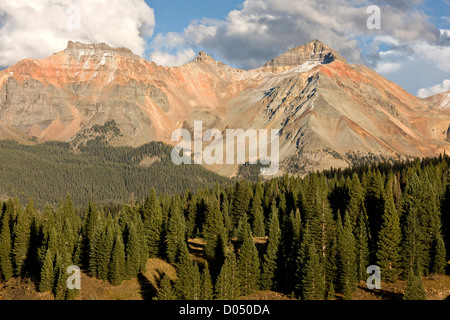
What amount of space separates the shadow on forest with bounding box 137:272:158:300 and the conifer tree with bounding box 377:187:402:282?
3365 centimetres

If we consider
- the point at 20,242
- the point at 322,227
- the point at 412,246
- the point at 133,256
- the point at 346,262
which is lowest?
the point at 346,262

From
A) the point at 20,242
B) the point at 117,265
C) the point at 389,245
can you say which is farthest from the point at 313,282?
the point at 20,242

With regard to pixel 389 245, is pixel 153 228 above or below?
above

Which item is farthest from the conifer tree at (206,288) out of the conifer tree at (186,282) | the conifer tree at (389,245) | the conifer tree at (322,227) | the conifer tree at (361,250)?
the conifer tree at (389,245)

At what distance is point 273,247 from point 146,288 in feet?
70.3

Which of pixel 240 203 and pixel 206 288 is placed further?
pixel 240 203

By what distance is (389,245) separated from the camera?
7569cm

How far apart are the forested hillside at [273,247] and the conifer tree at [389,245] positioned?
0.45 feet

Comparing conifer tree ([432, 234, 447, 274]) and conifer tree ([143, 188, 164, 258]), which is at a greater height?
conifer tree ([143, 188, 164, 258])

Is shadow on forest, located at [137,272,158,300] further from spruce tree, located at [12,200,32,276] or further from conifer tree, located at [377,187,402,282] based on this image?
conifer tree, located at [377,187,402,282]

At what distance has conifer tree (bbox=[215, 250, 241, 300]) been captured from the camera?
7169cm

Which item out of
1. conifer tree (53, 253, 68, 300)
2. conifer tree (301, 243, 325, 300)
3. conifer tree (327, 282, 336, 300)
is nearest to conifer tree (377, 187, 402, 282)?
conifer tree (327, 282, 336, 300)

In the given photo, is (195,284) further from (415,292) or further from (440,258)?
(440,258)
